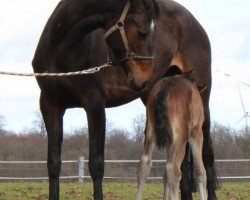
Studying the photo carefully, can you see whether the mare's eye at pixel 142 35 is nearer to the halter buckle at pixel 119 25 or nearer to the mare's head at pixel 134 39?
the mare's head at pixel 134 39

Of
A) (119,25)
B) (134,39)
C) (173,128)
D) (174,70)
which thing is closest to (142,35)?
(134,39)

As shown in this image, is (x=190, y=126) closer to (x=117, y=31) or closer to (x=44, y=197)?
(x=117, y=31)

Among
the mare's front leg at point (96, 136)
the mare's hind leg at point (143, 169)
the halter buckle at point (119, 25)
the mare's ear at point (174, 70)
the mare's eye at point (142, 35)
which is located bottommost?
the mare's hind leg at point (143, 169)

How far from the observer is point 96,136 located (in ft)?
19.1

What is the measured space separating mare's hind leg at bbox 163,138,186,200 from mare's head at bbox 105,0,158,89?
26.5 inches

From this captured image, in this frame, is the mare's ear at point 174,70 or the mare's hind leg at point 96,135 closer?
the mare's hind leg at point 96,135

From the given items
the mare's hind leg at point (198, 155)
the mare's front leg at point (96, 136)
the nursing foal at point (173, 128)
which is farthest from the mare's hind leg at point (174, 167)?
the mare's front leg at point (96, 136)

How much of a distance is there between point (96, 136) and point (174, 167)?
97cm

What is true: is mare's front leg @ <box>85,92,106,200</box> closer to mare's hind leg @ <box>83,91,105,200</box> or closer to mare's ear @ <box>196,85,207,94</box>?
mare's hind leg @ <box>83,91,105,200</box>

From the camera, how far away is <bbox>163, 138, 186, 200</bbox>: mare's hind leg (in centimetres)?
525

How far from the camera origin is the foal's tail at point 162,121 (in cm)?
542

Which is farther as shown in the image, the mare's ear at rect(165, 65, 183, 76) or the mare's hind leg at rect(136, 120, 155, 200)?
the mare's ear at rect(165, 65, 183, 76)

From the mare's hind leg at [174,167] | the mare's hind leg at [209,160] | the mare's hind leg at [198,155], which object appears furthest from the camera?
the mare's hind leg at [209,160]

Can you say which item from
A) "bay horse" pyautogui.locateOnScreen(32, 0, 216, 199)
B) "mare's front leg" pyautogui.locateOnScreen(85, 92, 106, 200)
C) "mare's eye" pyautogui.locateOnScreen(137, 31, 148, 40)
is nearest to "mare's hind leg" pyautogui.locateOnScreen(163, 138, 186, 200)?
"bay horse" pyautogui.locateOnScreen(32, 0, 216, 199)
